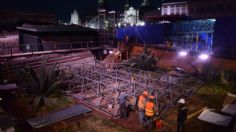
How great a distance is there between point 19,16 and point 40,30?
21750 millimetres

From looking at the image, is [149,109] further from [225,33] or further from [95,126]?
[225,33]

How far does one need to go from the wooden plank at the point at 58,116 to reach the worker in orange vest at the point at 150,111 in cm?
328

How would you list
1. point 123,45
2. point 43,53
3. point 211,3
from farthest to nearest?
point 211,3 < point 123,45 < point 43,53

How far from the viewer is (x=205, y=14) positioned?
1592 inches

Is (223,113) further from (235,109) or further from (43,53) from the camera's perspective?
(43,53)

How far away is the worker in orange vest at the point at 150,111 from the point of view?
31.3 feet

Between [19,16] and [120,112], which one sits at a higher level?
[19,16]

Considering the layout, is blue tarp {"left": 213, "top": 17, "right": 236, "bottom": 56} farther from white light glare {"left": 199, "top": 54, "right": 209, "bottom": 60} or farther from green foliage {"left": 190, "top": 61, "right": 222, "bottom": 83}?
green foliage {"left": 190, "top": 61, "right": 222, "bottom": 83}

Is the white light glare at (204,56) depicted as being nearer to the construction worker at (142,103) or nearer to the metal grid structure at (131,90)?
the metal grid structure at (131,90)

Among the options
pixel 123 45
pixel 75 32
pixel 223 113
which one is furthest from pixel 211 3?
A: pixel 223 113

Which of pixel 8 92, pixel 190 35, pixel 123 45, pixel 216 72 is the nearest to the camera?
pixel 8 92

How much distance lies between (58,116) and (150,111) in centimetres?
441

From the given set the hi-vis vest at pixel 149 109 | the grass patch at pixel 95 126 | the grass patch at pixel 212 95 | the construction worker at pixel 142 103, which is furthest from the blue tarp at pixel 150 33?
the hi-vis vest at pixel 149 109

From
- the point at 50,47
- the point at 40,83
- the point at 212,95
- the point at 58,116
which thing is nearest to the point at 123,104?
the point at 58,116
